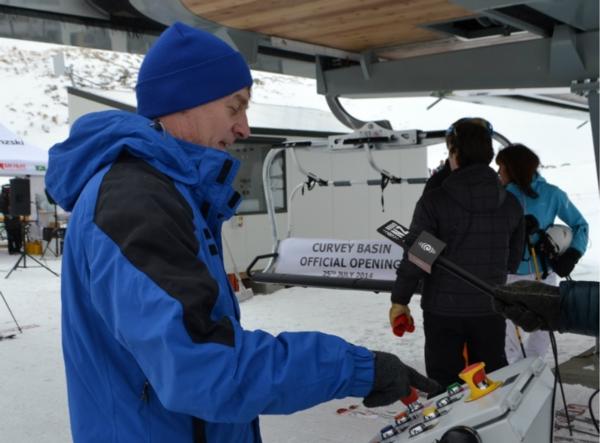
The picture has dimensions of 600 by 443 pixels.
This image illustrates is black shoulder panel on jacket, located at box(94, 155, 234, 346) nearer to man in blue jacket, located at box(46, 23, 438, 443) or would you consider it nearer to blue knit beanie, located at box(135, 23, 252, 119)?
man in blue jacket, located at box(46, 23, 438, 443)

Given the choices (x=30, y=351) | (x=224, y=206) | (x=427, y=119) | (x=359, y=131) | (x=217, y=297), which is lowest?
(x=30, y=351)

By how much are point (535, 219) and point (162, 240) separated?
4.07 meters

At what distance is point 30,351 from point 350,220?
608cm

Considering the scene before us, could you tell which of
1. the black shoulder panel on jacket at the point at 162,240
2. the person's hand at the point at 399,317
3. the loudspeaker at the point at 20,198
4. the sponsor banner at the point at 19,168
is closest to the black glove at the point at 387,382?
the black shoulder panel on jacket at the point at 162,240

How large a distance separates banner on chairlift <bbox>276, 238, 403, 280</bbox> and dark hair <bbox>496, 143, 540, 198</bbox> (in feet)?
3.28

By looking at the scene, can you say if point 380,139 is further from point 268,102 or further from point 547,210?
point 268,102

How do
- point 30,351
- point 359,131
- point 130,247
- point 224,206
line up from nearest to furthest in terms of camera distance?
1. point 130,247
2. point 224,206
3. point 359,131
4. point 30,351

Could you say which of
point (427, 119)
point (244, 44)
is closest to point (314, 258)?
point (244, 44)

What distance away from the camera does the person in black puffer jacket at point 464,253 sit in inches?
130

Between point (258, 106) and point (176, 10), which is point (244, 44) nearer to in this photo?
point (176, 10)

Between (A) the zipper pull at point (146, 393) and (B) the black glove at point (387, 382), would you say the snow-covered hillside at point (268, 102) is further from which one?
(A) the zipper pull at point (146, 393)

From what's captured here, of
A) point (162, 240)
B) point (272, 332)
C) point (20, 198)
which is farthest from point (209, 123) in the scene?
point (20, 198)

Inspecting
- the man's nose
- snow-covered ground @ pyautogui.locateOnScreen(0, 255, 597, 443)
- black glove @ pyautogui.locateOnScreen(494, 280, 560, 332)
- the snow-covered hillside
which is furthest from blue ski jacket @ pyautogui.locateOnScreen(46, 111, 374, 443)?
the snow-covered hillside

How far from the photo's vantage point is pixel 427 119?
272 feet
